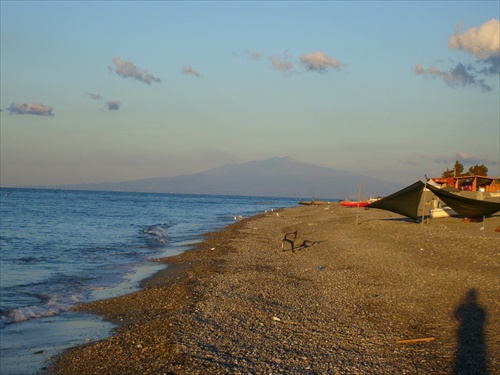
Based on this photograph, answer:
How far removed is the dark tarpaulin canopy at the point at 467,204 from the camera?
2206 cm

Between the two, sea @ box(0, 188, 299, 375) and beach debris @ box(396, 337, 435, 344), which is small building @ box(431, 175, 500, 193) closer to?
sea @ box(0, 188, 299, 375)

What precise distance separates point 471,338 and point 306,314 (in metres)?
2.81

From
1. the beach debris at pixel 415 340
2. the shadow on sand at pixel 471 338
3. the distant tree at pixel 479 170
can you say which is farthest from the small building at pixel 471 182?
the beach debris at pixel 415 340

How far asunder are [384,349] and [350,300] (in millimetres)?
3317

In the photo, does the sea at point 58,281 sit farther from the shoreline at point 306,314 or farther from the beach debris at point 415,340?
the beach debris at point 415,340

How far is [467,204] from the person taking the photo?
22.7 meters

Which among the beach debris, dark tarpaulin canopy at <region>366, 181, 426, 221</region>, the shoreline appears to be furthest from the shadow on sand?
dark tarpaulin canopy at <region>366, 181, 426, 221</region>

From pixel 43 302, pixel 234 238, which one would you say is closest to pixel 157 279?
pixel 43 302

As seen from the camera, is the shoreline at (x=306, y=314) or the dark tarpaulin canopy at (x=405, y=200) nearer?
the shoreline at (x=306, y=314)

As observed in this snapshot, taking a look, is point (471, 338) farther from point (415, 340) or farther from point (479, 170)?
point (479, 170)

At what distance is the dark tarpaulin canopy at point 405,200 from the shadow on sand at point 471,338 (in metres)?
12.7

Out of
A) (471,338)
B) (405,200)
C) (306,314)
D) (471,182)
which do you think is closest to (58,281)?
(306,314)

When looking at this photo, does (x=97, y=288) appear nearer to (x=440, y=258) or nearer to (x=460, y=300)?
(x=460, y=300)

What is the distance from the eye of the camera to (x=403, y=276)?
514 inches
